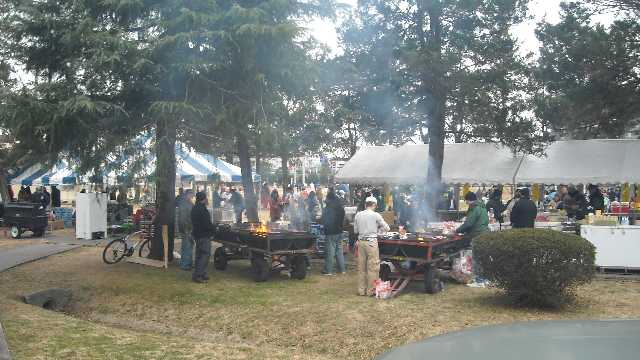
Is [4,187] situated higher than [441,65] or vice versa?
[441,65]

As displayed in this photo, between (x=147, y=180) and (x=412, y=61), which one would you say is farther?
(x=412, y=61)

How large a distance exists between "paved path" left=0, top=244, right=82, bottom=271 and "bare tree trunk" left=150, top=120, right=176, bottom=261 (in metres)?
3.11

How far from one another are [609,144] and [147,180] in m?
14.3

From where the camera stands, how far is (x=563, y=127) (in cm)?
1817

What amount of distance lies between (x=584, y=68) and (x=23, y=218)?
1776 centimetres

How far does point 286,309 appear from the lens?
8.94 m

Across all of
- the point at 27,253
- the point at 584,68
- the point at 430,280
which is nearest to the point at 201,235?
the point at 430,280

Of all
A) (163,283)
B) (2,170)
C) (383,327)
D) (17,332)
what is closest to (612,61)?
(383,327)

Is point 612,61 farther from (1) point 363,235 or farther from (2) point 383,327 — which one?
(2) point 383,327

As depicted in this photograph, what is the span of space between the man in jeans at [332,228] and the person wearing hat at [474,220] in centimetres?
251

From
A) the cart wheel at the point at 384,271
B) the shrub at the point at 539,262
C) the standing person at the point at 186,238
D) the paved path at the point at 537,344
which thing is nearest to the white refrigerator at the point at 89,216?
the standing person at the point at 186,238

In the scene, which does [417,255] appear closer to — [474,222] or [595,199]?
[474,222]

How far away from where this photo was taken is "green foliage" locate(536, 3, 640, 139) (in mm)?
16156

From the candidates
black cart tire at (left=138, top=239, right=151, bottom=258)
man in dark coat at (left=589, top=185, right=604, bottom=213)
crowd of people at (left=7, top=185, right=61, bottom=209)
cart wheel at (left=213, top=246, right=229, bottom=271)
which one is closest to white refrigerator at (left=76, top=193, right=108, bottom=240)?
black cart tire at (left=138, top=239, right=151, bottom=258)
